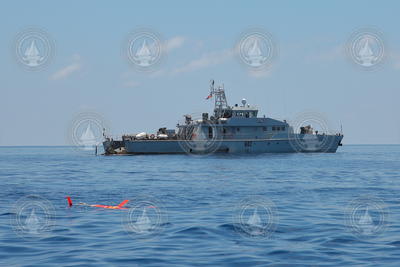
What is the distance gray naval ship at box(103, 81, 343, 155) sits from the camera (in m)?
80.9

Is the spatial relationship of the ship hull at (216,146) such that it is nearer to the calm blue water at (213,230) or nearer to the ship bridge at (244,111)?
the ship bridge at (244,111)

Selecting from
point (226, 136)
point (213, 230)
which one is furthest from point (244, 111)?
point (213, 230)

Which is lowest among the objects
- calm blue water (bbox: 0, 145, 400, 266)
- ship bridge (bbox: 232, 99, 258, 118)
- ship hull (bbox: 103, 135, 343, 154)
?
calm blue water (bbox: 0, 145, 400, 266)

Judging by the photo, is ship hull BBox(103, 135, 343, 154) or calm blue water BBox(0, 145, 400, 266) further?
ship hull BBox(103, 135, 343, 154)

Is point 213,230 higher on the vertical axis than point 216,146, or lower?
lower

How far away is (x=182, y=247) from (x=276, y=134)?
68815 mm

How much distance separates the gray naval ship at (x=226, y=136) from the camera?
80875mm

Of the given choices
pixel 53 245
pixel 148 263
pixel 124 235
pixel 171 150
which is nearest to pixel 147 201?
pixel 124 235

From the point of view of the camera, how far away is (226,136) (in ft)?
267

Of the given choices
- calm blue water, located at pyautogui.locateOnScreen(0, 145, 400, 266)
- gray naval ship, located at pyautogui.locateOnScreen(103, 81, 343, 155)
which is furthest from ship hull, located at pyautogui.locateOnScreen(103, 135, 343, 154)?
calm blue water, located at pyautogui.locateOnScreen(0, 145, 400, 266)

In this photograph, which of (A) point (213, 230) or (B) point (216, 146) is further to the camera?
(B) point (216, 146)

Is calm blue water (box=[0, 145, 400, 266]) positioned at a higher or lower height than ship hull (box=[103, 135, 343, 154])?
lower

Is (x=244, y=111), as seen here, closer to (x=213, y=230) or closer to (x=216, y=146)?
(x=216, y=146)

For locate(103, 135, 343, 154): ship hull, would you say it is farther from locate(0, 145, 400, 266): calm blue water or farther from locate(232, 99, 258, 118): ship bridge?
locate(0, 145, 400, 266): calm blue water
